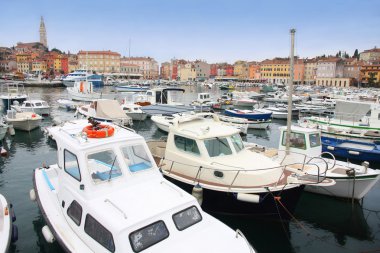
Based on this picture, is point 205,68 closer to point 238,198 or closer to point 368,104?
point 368,104

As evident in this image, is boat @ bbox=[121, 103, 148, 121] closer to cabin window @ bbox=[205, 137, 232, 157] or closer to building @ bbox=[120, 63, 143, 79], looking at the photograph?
cabin window @ bbox=[205, 137, 232, 157]

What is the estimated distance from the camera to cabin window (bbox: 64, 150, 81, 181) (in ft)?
23.6

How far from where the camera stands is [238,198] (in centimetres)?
908

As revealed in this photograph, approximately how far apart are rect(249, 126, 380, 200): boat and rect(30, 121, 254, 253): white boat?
17.4ft

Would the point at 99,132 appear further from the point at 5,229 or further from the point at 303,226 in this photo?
the point at 303,226

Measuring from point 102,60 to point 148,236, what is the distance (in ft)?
535

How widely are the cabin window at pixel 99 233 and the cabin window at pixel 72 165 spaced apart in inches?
45.2

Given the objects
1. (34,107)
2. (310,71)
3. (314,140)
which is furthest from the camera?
(310,71)

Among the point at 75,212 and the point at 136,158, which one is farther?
the point at 136,158

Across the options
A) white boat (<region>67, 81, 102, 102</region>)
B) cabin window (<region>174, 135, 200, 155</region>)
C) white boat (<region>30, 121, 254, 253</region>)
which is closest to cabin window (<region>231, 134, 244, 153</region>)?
cabin window (<region>174, 135, 200, 155</region>)

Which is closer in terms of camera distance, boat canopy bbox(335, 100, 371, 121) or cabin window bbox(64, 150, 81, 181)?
cabin window bbox(64, 150, 81, 181)

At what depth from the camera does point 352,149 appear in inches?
722

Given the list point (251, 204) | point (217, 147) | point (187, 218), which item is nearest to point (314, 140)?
point (217, 147)

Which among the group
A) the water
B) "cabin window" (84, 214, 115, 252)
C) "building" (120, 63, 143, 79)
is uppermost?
"building" (120, 63, 143, 79)
